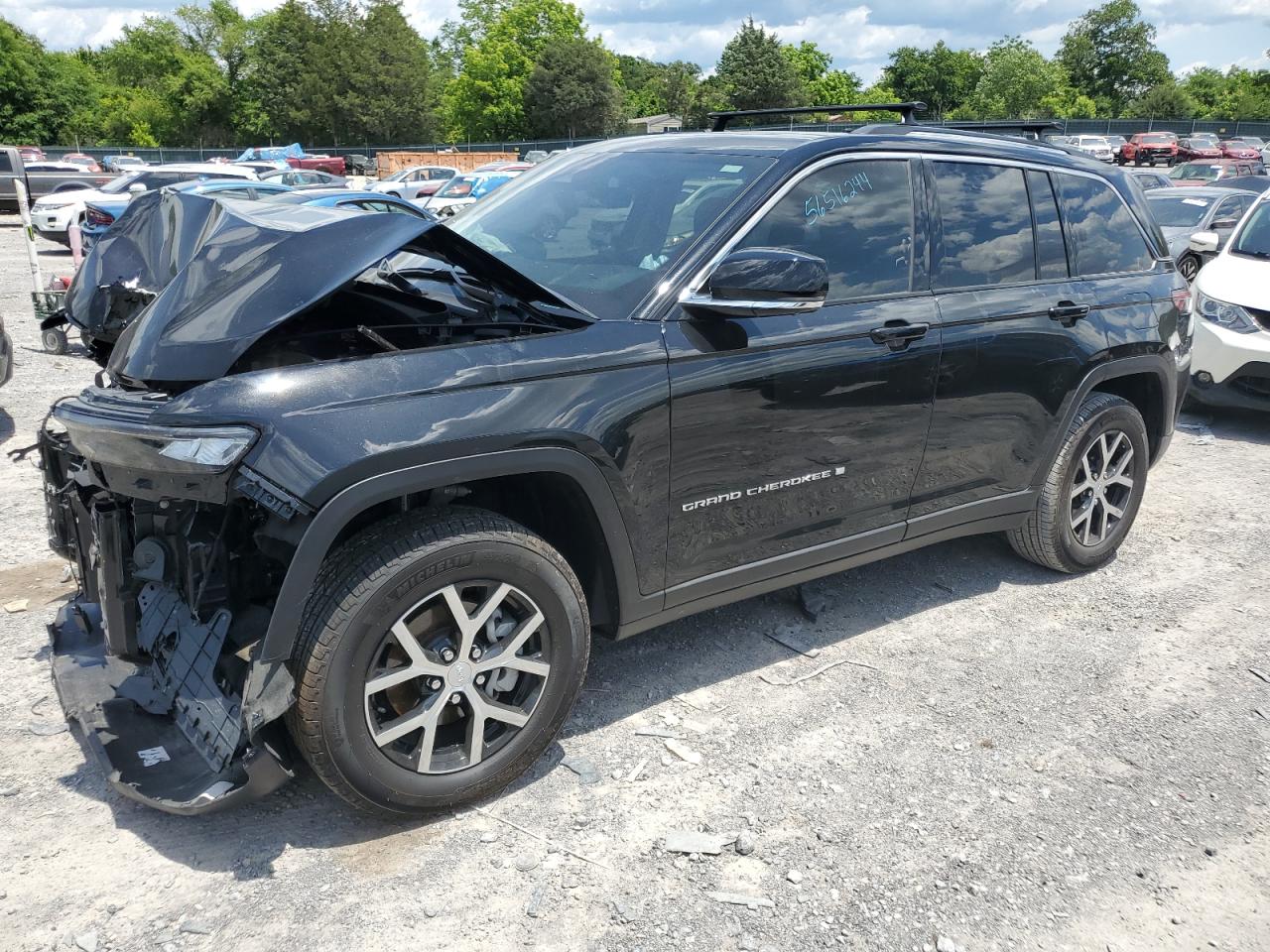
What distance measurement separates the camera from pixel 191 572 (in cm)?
278

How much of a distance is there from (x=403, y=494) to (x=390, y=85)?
272ft

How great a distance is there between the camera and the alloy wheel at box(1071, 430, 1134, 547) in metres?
4.76

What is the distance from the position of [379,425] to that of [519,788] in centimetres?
128

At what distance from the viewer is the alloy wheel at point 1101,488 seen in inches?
187

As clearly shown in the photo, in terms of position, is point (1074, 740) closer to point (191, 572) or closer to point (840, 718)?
point (840, 718)

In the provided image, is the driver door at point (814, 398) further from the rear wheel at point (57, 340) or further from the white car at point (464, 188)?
the white car at point (464, 188)

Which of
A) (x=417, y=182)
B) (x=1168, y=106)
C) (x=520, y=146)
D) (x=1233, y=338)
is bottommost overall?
(x=1233, y=338)

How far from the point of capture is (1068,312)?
14.2ft

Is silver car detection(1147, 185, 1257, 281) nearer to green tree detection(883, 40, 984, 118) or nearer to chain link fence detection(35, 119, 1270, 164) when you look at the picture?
chain link fence detection(35, 119, 1270, 164)

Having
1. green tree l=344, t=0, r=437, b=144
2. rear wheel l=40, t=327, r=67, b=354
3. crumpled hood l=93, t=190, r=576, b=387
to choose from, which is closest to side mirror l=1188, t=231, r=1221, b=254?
crumpled hood l=93, t=190, r=576, b=387

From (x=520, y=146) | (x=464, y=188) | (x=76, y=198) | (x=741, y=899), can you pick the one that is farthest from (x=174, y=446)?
(x=520, y=146)

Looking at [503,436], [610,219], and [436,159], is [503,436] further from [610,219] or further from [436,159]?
[436,159]

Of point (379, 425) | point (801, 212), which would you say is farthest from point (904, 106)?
point (379, 425)

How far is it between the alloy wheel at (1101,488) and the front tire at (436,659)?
2.81 metres
